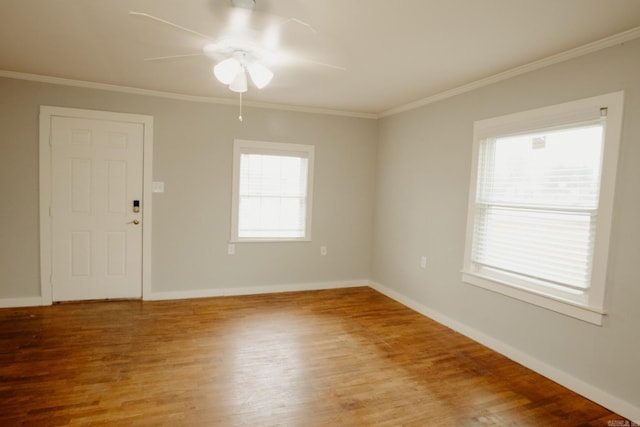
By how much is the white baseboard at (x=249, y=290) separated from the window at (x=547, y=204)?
1.94m

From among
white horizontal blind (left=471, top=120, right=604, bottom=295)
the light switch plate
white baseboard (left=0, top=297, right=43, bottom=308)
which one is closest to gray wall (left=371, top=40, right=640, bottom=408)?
white horizontal blind (left=471, top=120, right=604, bottom=295)

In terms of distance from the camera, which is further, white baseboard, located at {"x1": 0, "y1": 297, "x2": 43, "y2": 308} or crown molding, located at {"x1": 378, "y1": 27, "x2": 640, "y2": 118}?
white baseboard, located at {"x1": 0, "y1": 297, "x2": 43, "y2": 308}

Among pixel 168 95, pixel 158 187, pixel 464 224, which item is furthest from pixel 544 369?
pixel 168 95

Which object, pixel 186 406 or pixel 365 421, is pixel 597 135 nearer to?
pixel 365 421

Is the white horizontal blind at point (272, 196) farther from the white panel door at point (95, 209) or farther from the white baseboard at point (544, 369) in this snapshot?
the white baseboard at point (544, 369)

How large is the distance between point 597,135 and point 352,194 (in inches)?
116

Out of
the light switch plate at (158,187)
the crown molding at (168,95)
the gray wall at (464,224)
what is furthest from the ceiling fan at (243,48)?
the light switch plate at (158,187)

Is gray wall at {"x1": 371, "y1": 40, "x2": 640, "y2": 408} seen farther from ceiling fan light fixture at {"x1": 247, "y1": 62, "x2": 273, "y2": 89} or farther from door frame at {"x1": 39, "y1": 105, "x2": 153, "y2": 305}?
door frame at {"x1": 39, "y1": 105, "x2": 153, "y2": 305}

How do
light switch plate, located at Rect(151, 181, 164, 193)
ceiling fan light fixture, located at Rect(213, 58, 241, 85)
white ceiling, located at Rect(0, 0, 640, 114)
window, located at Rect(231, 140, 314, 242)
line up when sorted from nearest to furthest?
white ceiling, located at Rect(0, 0, 640, 114), ceiling fan light fixture, located at Rect(213, 58, 241, 85), light switch plate, located at Rect(151, 181, 164, 193), window, located at Rect(231, 140, 314, 242)

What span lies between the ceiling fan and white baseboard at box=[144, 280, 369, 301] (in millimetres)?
2670

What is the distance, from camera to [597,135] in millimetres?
2475

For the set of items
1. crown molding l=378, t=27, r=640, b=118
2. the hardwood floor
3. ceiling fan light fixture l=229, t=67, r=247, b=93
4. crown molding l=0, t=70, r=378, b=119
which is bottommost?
Answer: the hardwood floor

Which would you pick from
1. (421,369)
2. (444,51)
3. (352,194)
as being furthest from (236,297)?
Answer: (444,51)

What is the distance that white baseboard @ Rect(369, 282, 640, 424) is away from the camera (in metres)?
2.27
